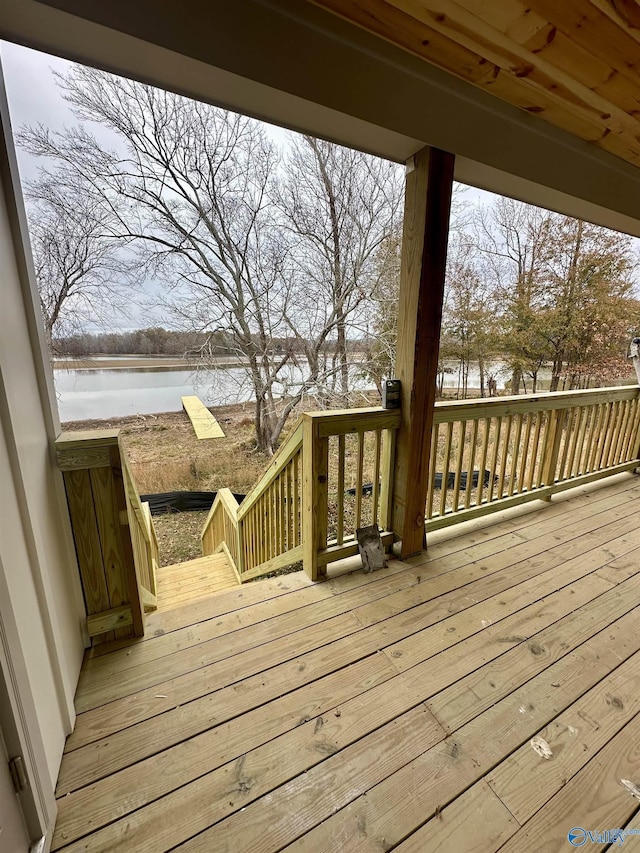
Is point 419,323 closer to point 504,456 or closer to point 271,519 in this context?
point 504,456

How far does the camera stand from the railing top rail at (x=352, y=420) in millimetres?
1658

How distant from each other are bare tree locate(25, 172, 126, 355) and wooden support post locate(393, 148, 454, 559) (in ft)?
11.3

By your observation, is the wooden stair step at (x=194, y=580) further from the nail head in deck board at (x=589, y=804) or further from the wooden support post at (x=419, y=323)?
the nail head in deck board at (x=589, y=804)

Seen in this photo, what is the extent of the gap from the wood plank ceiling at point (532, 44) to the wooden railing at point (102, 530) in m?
1.71

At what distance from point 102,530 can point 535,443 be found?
9.45 ft

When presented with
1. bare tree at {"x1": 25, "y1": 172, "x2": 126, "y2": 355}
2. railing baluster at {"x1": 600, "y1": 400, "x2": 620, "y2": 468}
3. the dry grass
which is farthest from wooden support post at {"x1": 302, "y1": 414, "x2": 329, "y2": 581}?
the dry grass

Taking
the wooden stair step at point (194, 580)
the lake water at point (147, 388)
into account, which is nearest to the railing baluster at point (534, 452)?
the wooden stair step at point (194, 580)

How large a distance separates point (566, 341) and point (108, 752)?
703 cm

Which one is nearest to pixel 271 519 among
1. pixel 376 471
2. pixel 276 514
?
pixel 276 514

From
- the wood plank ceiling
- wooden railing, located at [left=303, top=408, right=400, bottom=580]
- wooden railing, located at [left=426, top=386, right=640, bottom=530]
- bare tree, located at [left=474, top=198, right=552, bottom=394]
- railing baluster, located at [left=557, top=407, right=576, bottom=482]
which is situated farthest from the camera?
bare tree, located at [left=474, top=198, right=552, bottom=394]

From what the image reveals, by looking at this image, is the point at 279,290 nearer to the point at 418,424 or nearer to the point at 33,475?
the point at 418,424

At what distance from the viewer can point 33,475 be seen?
1024 millimetres

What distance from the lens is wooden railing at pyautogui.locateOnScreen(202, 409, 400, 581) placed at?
5.62ft

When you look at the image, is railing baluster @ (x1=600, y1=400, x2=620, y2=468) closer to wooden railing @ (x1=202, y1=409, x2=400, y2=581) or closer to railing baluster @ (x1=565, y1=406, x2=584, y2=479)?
railing baluster @ (x1=565, y1=406, x2=584, y2=479)
